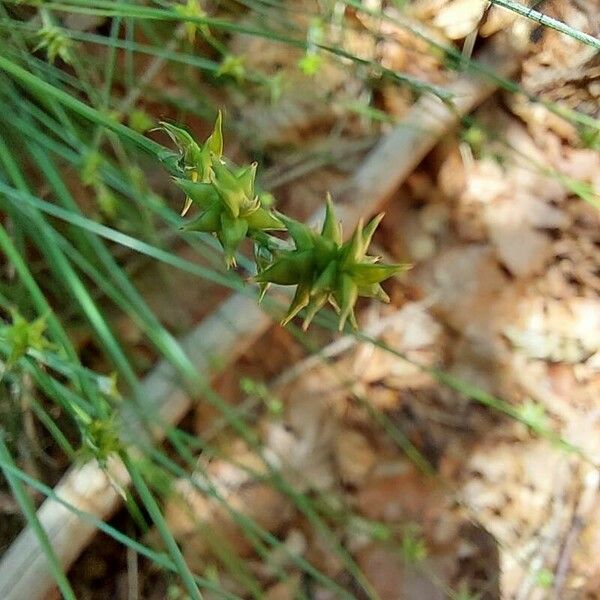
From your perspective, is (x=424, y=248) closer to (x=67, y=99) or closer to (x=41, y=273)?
(x=41, y=273)

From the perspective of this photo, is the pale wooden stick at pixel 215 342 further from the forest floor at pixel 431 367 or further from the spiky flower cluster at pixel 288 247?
the spiky flower cluster at pixel 288 247

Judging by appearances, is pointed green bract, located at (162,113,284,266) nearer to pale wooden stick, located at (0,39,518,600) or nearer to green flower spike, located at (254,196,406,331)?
green flower spike, located at (254,196,406,331)

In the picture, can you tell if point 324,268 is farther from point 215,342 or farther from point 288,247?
point 215,342

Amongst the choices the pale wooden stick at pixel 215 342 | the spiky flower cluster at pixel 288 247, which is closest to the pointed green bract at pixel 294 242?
the spiky flower cluster at pixel 288 247

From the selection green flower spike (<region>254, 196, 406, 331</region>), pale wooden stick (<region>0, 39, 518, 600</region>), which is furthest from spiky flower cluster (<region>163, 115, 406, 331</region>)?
pale wooden stick (<region>0, 39, 518, 600</region>)

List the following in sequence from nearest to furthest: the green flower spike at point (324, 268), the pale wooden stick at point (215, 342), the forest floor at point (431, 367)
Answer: the green flower spike at point (324, 268), the pale wooden stick at point (215, 342), the forest floor at point (431, 367)

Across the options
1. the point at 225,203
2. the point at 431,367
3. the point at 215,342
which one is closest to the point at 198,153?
the point at 225,203

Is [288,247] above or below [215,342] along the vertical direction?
above
